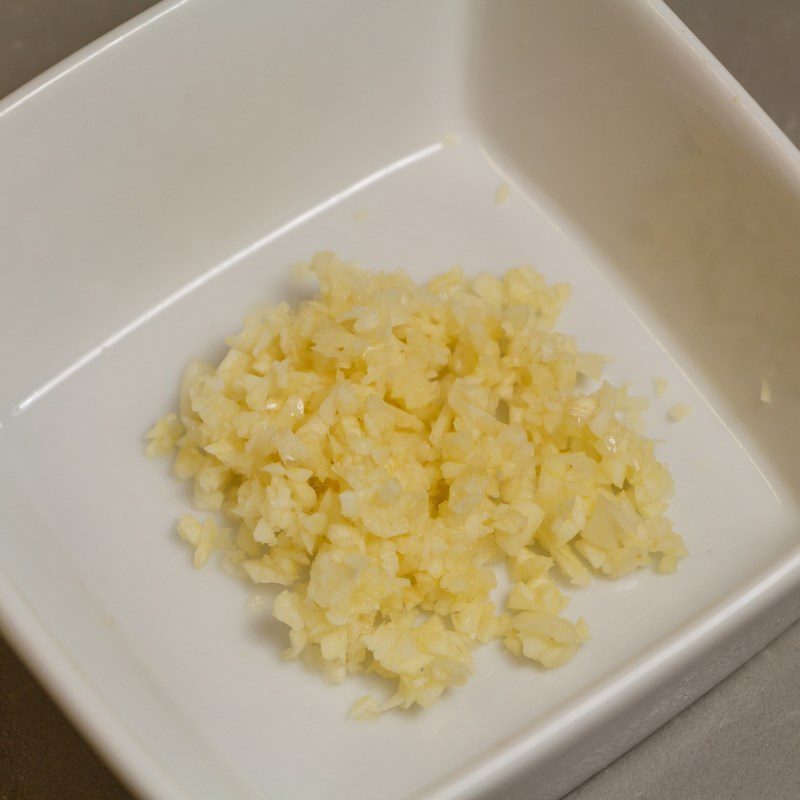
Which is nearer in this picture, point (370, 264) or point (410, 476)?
point (410, 476)

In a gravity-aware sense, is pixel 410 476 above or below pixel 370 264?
below

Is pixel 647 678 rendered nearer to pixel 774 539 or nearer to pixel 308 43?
pixel 774 539

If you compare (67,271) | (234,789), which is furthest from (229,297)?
(234,789)
